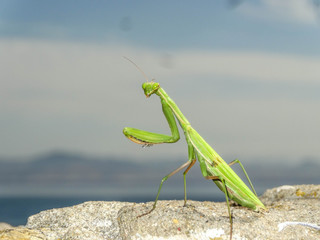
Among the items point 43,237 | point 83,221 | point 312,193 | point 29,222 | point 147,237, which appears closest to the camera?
point 147,237

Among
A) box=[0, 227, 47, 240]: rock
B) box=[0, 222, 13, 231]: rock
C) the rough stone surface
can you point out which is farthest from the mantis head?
box=[0, 222, 13, 231]: rock

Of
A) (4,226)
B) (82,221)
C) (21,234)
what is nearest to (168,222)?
(82,221)

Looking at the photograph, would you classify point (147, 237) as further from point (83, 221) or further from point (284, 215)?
point (284, 215)

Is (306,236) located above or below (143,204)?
below

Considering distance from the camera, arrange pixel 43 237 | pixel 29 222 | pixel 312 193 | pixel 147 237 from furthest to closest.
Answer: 1. pixel 312 193
2. pixel 29 222
3. pixel 43 237
4. pixel 147 237

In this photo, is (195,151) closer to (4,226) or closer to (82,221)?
(82,221)

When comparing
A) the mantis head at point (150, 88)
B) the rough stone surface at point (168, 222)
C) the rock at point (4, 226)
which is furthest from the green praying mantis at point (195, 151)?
the rock at point (4, 226)

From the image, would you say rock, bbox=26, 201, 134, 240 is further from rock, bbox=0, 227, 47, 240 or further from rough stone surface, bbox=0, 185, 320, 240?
rock, bbox=0, 227, 47, 240

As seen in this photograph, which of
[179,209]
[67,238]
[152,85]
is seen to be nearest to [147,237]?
[179,209]
